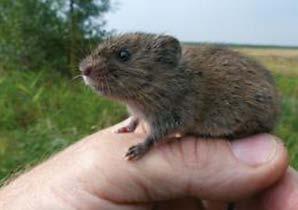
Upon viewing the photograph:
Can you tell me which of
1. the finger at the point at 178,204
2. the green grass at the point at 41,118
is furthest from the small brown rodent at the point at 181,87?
the green grass at the point at 41,118

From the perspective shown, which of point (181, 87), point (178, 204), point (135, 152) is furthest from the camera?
point (178, 204)

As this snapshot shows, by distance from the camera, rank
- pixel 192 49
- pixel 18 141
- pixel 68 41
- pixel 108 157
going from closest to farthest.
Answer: pixel 108 157, pixel 192 49, pixel 18 141, pixel 68 41

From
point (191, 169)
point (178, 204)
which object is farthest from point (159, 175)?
point (178, 204)

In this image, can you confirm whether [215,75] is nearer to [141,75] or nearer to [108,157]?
[141,75]

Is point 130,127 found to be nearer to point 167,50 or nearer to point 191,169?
point 167,50

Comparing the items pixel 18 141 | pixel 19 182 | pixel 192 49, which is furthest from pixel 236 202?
pixel 18 141

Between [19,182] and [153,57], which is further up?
[153,57]

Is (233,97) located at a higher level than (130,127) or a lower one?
higher

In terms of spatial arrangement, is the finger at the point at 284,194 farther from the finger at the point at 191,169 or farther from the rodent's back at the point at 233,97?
the rodent's back at the point at 233,97

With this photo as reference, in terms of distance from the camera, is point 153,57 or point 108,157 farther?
point 153,57
